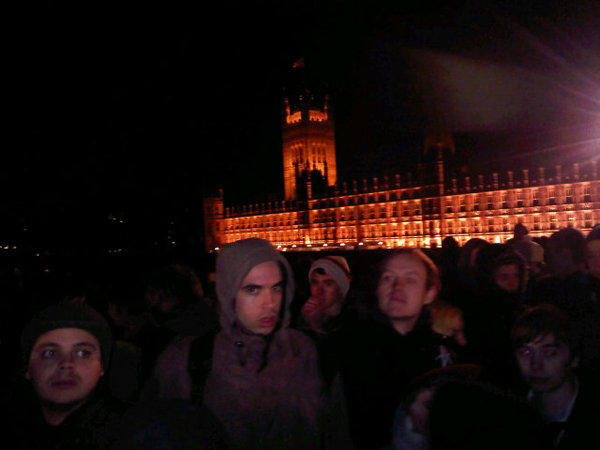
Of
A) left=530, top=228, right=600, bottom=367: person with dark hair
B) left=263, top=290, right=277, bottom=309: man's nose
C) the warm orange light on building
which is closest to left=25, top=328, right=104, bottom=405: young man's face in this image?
left=263, top=290, right=277, bottom=309: man's nose

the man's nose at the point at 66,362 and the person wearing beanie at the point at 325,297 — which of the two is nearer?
the man's nose at the point at 66,362

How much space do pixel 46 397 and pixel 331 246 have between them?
59993 mm

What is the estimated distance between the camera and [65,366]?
6.91 ft

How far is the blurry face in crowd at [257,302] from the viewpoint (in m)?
2.33

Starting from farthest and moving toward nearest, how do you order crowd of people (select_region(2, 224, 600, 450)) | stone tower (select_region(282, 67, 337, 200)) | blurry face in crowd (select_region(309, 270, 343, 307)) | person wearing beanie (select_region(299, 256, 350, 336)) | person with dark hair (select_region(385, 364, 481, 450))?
stone tower (select_region(282, 67, 337, 200)) < blurry face in crowd (select_region(309, 270, 343, 307)) < person wearing beanie (select_region(299, 256, 350, 336)) < person with dark hair (select_region(385, 364, 481, 450)) < crowd of people (select_region(2, 224, 600, 450))

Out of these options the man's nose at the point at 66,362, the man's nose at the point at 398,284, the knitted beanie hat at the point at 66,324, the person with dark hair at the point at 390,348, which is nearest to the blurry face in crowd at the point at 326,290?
the person with dark hair at the point at 390,348

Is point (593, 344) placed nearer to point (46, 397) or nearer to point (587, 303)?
point (587, 303)

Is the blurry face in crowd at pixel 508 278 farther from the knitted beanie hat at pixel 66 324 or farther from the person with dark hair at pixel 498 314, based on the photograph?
the knitted beanie hat at pixel 66 324

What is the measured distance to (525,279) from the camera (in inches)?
Answer: 144

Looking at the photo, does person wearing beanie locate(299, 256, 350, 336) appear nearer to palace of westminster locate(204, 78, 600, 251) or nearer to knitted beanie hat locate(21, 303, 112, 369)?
knitted beanie hat locate(21, 303, 112, 369)

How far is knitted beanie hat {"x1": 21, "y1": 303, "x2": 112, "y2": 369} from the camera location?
7.02 feet

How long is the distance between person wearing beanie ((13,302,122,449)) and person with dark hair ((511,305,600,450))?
1.91m

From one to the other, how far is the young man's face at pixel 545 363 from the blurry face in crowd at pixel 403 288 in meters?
0.56

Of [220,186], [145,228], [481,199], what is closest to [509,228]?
[481,199]
